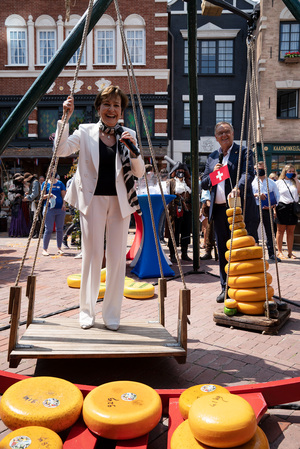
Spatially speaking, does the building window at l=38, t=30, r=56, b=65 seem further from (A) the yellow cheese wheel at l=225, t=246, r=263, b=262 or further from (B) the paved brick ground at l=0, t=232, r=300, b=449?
(A) the yellow cheese wheel at l=225, t=246, r=263, b=262

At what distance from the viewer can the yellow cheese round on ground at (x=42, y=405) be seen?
197cm

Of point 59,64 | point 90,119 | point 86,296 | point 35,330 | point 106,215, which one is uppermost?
point 90,119

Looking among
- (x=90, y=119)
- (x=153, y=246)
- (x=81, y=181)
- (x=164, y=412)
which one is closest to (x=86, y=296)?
(x=81, y=181)

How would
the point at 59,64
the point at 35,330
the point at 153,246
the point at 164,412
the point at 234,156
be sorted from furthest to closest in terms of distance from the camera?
the point at 153,246 → the point at 234,156 → the point at 59,64 → the point at 35,330 → the point at 164,412

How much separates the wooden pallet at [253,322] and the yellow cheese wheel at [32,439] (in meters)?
2.45

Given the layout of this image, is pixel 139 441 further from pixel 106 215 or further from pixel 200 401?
pixel 106 215

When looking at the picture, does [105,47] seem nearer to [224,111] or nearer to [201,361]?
[224,111]

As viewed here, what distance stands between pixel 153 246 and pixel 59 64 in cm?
368

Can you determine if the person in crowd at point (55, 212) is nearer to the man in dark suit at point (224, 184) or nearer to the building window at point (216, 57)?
the man in dark suit at point (224, 184)

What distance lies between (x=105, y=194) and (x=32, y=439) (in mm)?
1771

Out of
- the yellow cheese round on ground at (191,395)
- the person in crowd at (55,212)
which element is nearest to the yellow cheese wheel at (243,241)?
the yellow cheese round on ground at (191,395)

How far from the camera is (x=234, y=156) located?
4.68 m

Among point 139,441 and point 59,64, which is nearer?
point 139,441

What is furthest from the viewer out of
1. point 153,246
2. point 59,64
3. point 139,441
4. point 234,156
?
point 153,246
